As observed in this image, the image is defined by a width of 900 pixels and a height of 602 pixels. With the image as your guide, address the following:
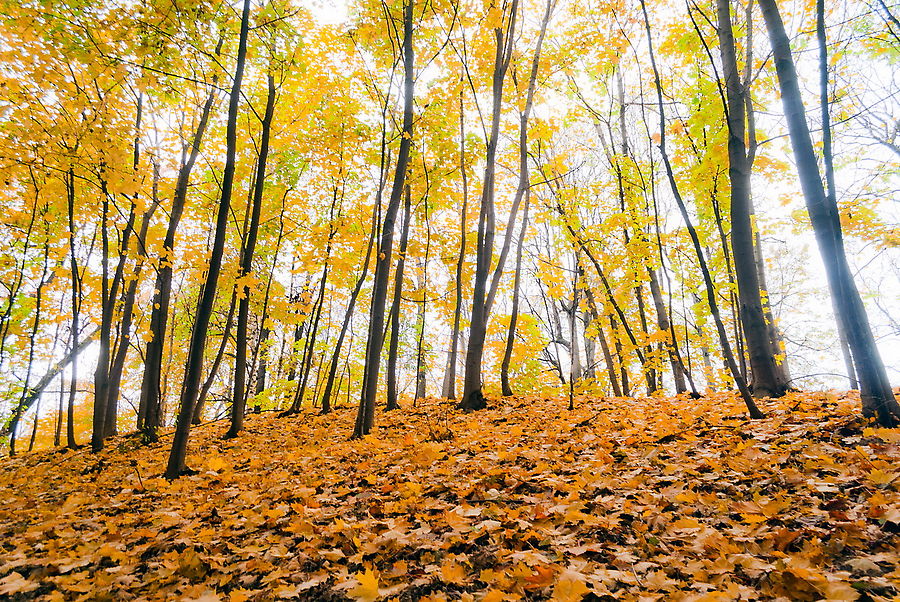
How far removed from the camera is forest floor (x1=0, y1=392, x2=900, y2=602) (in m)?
2.09

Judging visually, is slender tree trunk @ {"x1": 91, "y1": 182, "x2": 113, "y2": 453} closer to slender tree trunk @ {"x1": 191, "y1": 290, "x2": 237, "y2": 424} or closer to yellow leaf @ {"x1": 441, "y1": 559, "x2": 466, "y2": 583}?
slender tree trunk @ {"x1": 191, "y1": 290, "x2": 237, "y2": 424}

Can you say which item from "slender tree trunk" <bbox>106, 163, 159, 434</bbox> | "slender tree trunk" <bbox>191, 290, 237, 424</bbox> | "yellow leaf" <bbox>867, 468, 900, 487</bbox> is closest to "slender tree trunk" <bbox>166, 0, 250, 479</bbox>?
"slender tree trunk" <bbox>191, 290, 237, 424</bbox>

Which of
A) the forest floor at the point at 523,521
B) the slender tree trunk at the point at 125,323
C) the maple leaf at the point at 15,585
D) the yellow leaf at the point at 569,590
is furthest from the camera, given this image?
the slender tree trunk at the point at 125,323

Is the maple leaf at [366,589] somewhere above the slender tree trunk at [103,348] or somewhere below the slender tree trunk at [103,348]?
below

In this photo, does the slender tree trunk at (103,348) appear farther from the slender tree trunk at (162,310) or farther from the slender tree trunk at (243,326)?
the slender tree trunk at (243,326)

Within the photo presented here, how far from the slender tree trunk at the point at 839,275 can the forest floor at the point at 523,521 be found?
0.80 ft

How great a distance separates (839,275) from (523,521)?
123 inches

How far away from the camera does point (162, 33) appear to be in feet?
17.1

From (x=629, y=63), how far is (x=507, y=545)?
35.5 feet

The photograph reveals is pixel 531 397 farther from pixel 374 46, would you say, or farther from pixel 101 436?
pixel 101 436

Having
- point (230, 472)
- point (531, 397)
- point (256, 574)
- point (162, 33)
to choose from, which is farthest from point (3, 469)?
point (531, 397)

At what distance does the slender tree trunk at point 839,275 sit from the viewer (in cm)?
339

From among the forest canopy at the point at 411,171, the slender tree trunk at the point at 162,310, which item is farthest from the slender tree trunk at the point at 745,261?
the slender tree trunk at the point at 162,310

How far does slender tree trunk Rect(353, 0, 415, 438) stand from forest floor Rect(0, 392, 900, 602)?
1433mm
